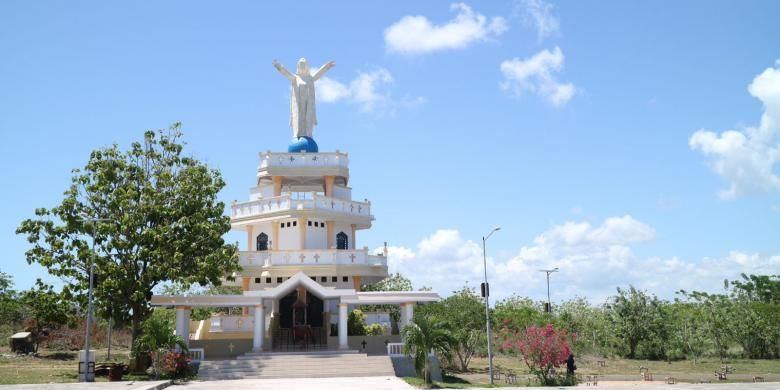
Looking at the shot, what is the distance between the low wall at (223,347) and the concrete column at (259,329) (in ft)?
3.24

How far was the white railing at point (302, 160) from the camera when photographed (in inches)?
1548

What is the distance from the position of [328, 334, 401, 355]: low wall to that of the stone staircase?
7.29ft

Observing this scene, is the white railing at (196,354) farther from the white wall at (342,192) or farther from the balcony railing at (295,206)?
the white wall at (342,192)

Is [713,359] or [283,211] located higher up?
[283,211]

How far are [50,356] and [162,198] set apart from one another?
1338 cm

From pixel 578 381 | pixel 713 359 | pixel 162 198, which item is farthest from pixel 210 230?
pixel 713 359

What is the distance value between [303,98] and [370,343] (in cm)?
1594

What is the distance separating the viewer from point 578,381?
97.8 ft

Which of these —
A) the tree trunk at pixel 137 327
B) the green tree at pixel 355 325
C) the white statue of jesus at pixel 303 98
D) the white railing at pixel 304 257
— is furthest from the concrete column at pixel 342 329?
the white statue of jesus at pixel 303 98

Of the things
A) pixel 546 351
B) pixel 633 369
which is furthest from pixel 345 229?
pixel 633 369

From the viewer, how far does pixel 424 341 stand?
27797 mm

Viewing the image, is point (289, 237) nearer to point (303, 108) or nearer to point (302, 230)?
point (302, 230)

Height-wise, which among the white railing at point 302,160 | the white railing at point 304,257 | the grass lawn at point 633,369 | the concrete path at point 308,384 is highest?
the white railing at point 302,160

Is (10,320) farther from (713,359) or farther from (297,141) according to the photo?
(713,359)
